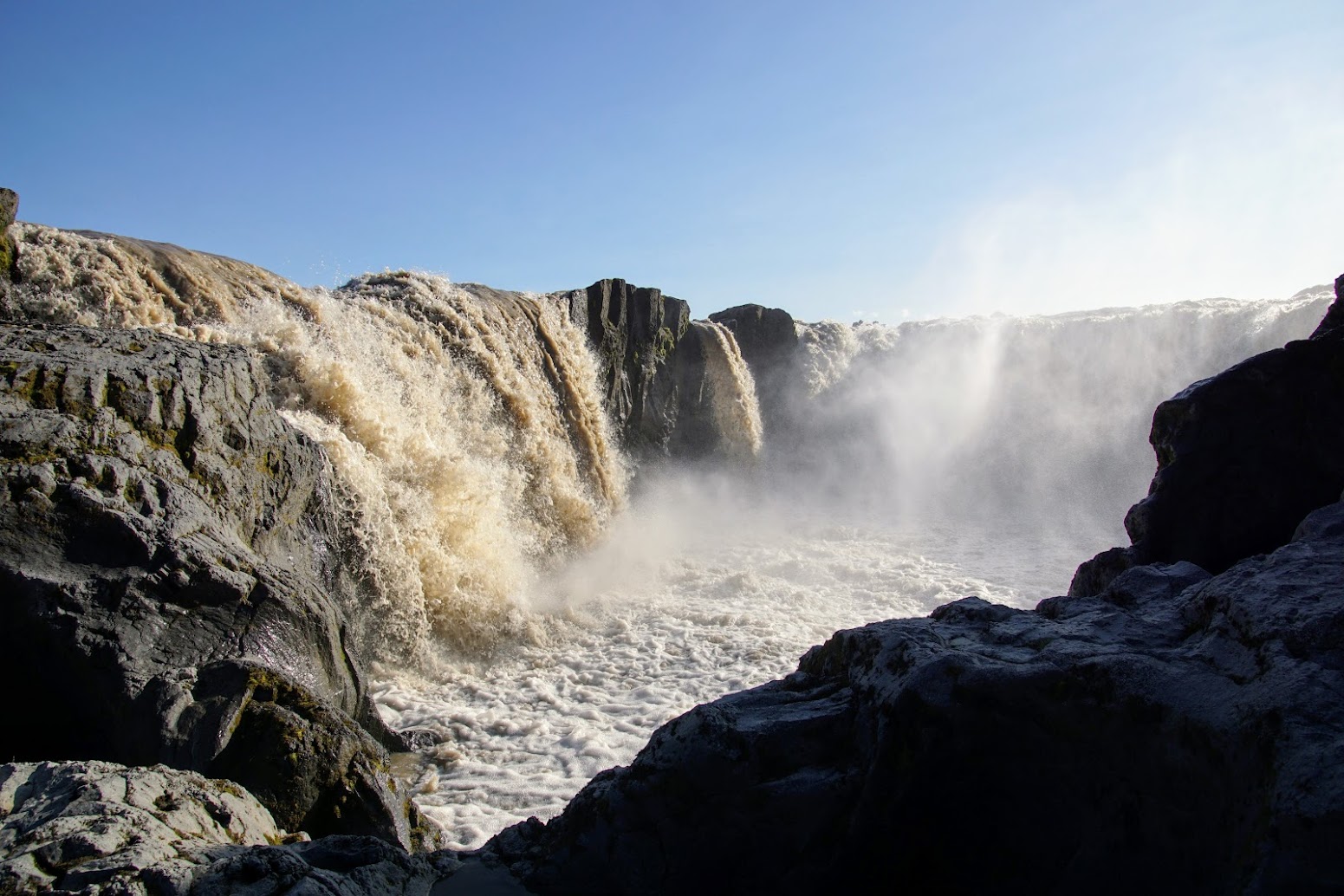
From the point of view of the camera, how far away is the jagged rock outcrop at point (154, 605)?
358 centimetres

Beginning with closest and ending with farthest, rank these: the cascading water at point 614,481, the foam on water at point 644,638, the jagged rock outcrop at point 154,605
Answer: the jagged rock outcrop at point 154,605 < the foam on water at point 644,638 < the cascading water at point 614,481

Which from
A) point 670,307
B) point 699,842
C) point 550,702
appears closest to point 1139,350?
point 670,307

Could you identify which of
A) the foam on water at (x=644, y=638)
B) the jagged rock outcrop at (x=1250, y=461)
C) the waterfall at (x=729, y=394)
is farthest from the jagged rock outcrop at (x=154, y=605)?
the waterfall at (x=729, y=394)

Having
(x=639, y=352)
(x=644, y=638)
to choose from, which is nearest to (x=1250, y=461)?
(x=644, y=638)

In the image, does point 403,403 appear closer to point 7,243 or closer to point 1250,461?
point 7,243

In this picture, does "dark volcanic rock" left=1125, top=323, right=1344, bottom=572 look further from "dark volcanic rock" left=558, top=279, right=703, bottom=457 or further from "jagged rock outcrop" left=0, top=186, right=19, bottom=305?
"dark volcanic rock" left=558, top=279, right=703, bottom=457

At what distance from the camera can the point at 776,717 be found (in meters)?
2.70

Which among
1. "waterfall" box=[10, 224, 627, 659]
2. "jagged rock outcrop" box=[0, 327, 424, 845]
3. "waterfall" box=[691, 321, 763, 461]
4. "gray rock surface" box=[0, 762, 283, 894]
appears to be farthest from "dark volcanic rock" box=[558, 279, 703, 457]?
"gray rock surface" box=[0, 762, 283, 894]

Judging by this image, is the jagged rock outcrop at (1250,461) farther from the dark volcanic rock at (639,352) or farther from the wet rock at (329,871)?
the dark volcanic rock at (639,352)

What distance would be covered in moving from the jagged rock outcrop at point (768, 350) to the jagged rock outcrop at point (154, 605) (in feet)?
45.5

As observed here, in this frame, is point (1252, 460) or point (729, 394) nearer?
point (1252, 460)

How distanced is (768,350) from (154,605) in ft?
50.7

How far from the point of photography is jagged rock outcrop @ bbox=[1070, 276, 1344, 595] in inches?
129

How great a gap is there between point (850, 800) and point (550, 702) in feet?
15.9
